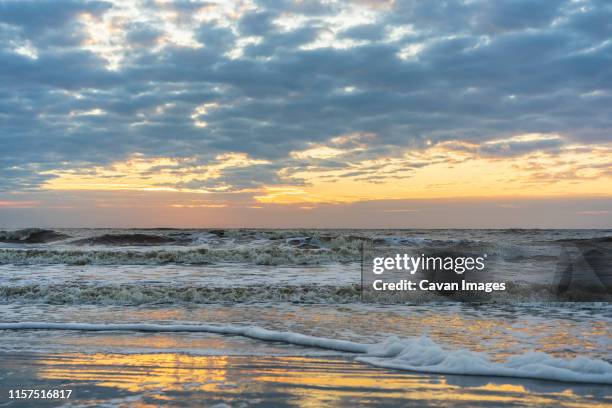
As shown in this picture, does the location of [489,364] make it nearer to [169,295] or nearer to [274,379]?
[274,379]

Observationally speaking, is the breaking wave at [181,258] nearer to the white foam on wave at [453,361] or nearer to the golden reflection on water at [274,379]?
the white foam on wave at [453,361]

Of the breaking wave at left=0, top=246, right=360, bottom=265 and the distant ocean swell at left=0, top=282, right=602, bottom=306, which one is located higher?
the breaking wave at left=0, top=246, right=360, bottom=265

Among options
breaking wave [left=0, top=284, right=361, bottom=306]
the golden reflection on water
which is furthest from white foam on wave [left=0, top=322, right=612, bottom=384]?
breaking wave [left=0, top=284, right=361, bottom=306]

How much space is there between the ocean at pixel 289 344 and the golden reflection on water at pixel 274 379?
0.02m

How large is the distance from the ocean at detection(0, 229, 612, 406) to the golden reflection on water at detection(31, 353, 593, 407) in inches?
0.9

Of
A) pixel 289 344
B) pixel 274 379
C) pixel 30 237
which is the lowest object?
pixel 289 344

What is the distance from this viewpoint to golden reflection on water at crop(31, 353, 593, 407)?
486 centimetres

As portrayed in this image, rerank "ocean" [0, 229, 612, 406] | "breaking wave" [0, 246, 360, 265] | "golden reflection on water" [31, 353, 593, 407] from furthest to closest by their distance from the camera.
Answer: "breaking wave" [0, 246, 360, 265] → "ocean" [0, 229, 612, 406] → "golden reflection on water" [31, 353, 593, 407]

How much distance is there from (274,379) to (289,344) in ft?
6.61

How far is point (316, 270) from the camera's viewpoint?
1827cm

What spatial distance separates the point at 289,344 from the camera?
24.7ft

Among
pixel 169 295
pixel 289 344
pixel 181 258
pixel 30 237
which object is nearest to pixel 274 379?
Result: pixel 289 344

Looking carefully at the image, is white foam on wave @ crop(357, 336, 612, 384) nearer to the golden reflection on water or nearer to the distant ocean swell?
the golden reflection on water

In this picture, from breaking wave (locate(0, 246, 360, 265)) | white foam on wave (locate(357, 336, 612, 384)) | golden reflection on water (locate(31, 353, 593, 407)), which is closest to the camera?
golden reflection on water (locate(31, 353, 593, 407))
